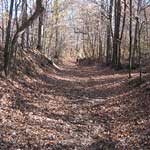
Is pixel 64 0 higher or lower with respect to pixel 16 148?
higher

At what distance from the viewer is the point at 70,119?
13711 millimetres

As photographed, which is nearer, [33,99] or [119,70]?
[33,99]

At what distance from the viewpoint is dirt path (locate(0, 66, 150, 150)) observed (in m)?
10.5

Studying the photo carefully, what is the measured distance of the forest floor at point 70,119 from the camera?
10.5m

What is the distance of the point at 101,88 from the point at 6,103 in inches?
383

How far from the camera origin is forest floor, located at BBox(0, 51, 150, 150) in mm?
10461

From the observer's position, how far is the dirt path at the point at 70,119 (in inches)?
413

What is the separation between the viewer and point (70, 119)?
1371 cm

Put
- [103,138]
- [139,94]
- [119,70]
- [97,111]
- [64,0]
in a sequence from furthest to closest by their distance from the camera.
A: [64,0]
[119,70]
[139,94]
[97,111]
[103,138]

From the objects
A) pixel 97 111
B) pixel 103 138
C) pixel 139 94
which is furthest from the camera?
pixel 139 94

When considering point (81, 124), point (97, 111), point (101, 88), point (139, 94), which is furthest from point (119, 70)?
point (81, 124)

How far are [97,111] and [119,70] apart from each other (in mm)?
20292

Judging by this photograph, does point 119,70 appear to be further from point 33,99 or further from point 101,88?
point 33,99

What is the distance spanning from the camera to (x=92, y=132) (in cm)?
1198
